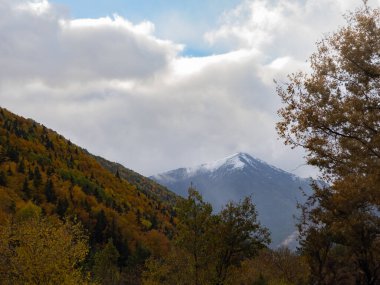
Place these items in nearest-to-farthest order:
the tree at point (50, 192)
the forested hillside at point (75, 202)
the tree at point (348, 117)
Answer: the tree at point (348, 117) < the forested hillside at point (75, 202) < the tree at point (50, 192)

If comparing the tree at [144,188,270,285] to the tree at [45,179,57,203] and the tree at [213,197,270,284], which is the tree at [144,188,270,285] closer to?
the tree at [213,197,270,284]

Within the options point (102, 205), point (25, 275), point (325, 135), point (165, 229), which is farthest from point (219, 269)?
point (165, 229)

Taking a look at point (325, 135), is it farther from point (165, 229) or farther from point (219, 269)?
point (165, 229)

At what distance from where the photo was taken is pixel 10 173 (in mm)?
157625

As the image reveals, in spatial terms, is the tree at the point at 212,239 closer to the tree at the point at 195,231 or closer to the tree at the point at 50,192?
the tree at the point at 195,231

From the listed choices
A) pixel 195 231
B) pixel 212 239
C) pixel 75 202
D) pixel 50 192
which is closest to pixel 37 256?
pixel 195 231

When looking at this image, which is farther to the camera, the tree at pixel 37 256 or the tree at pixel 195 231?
the tree at pixel 195 231

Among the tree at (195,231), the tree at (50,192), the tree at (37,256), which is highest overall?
the tree at (50,192)

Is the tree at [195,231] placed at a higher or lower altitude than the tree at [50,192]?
lower

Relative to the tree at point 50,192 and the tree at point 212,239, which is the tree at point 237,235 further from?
the tree at point 50,192

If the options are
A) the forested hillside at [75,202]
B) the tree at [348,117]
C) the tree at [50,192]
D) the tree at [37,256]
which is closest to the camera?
the tree at [348,117]

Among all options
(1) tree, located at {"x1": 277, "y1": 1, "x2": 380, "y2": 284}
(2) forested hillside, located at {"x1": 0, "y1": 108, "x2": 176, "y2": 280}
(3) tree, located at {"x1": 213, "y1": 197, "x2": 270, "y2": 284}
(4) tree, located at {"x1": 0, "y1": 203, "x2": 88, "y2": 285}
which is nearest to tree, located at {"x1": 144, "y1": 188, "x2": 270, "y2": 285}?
(3) tree, located at {"x1": 213, "y1": 197, "x2": 270, "y2": 284}

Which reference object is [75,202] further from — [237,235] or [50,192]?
[237,235]

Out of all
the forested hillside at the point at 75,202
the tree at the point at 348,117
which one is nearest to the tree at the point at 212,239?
the tree at the point at 348,117
